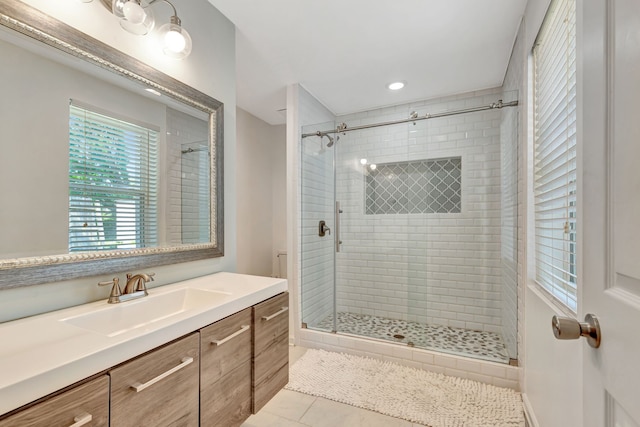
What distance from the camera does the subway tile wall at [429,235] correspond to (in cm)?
289

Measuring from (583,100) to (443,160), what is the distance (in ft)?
8.33

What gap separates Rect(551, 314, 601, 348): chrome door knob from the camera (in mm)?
563

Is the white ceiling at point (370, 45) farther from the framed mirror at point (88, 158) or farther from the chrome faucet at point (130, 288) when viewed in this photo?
the chrome faucet at point (130, 288)

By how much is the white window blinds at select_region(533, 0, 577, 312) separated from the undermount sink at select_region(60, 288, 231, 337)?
1505mm

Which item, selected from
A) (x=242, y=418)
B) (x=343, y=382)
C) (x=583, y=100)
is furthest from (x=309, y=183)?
(x=583, y=100)

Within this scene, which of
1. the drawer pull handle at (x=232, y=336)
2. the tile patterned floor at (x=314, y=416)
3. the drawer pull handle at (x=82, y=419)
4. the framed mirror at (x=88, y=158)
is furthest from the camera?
the tile patterned floor at (x=314, y=416)

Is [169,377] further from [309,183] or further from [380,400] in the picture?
[309,183]

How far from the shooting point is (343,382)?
84.1 inches

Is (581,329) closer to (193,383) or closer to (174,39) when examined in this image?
(193,383)

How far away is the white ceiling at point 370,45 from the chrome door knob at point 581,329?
190cm

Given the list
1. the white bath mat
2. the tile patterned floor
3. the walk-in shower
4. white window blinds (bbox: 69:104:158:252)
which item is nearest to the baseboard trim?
the white bath mat

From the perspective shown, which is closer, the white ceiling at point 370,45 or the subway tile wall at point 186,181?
the subway tile wall at point 186,181

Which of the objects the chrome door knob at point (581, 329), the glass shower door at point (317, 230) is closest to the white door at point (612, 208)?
the chrome door knob at point (581, 329)

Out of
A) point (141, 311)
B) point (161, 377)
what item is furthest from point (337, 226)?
point (161, 377)
